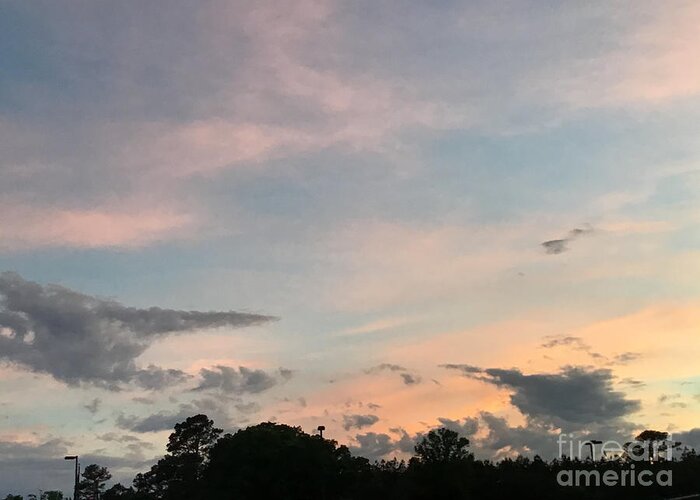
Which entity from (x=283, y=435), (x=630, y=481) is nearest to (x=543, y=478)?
(x=630, y=481)

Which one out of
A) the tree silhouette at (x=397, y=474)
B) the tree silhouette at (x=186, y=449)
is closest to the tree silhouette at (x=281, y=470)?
the tree silhouette at (x=397, y=474)

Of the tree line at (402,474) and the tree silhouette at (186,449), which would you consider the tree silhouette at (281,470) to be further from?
the tree silhouette at (186,449)

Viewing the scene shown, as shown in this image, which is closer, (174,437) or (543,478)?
(543,478)

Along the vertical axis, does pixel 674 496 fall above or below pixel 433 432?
below

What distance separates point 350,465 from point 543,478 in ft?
85.0

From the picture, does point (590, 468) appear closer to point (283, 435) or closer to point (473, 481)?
point (473, 481)

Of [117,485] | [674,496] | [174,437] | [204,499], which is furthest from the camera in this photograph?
[117,485]

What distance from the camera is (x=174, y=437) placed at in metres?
144

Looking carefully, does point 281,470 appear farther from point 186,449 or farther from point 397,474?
point 186,449

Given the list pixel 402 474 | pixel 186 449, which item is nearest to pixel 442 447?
pixel 402 474

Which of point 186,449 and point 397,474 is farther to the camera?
point 186,449

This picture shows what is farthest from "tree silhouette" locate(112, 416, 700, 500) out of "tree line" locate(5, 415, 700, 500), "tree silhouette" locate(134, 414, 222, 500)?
"tree silhouette" locate(134, 414, 222, 500)

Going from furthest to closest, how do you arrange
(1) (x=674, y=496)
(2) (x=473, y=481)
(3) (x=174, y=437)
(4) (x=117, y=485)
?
(4) (x=117, y=485)
(3) (x=174, y=437)
(1) (x=674, y=496)
(2) (x=473, y=481)

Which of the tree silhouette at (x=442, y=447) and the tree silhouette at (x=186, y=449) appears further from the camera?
the tree silhouette at (x=186, y=449)
